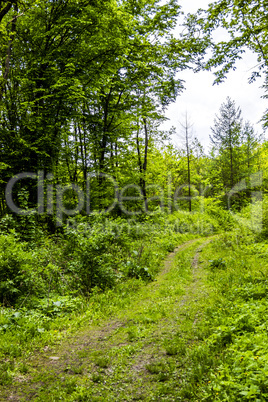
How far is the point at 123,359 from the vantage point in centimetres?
419

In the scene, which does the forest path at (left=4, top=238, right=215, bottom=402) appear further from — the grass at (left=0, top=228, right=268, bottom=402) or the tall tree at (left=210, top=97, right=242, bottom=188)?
the tall tree at (left=210, top=97, right=242, bottom=188)

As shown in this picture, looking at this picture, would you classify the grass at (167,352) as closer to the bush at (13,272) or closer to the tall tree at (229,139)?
the bush at (13,272)

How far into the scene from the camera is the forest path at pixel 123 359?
339 cm

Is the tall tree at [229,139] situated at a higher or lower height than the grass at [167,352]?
higher

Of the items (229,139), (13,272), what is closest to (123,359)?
(13,272)

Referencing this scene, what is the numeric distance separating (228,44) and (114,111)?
364 inches

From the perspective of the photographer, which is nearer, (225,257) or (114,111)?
(225,257)

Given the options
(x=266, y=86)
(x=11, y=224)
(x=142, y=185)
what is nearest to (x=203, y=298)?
(x=11, y=224)

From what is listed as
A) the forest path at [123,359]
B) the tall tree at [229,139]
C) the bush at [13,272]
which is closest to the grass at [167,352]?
the forest path at [123,359]

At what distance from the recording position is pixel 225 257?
30.1ft

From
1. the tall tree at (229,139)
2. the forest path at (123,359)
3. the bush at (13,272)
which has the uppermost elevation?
the tall tree at (229,139)

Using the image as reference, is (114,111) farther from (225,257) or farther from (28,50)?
(225,257)

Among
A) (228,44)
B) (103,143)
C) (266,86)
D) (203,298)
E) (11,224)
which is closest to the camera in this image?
(203,298)

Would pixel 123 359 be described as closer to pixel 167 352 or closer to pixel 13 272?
pixel 167 352
